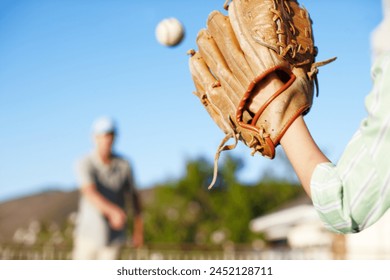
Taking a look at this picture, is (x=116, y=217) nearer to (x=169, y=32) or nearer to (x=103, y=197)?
(x=103, y=197)

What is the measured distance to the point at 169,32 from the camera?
16.5 ft

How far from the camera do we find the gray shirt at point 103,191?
20.8ft

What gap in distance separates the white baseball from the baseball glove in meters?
3.00

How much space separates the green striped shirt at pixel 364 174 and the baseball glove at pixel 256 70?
0.30 meters

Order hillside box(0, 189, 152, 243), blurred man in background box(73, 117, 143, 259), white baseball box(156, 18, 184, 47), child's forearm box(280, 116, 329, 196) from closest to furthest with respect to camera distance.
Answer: child's forearm box(280, 116, 329, 196), white baseball box(156, 18, 184, 47), blurred man in background box(73, 117, 143, 259), hillside box(0, 189, 152, 243)

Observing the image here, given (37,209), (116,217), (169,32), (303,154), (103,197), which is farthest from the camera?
(37,209)

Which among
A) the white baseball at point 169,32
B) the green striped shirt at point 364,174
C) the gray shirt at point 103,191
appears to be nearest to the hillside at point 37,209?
the gray shirt at point 103,191

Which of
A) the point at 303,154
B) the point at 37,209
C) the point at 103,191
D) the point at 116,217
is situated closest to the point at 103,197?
the point at 103,191

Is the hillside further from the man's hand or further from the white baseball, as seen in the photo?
the white baseball

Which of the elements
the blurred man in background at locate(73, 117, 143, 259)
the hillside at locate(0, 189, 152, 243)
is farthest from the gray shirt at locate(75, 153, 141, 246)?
the hillside at locate(0, 189, 152, 243)

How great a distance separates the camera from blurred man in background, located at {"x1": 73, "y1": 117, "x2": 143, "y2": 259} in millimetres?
6297

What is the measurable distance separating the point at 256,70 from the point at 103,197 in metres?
5.29
